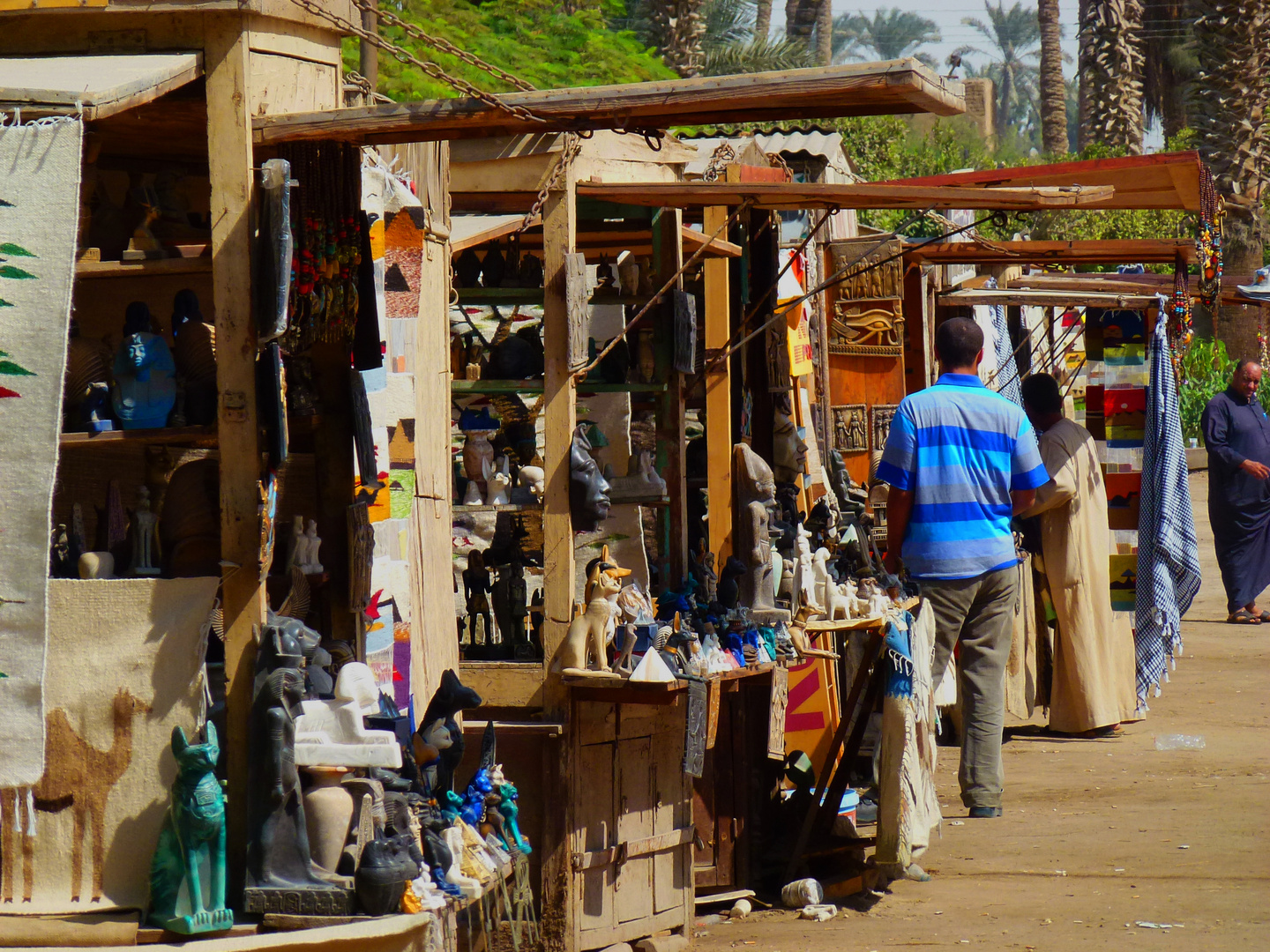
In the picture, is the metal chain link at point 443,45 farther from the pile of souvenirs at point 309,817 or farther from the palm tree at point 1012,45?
the palm tree at point 1012,45

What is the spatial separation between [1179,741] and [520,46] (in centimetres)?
952

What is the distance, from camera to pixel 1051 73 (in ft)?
111

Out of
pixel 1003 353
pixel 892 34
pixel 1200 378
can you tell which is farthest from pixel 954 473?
pixel 892 34

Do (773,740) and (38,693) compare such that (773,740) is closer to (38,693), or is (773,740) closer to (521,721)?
(521,721)

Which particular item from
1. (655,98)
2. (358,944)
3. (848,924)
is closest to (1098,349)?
(848,924)

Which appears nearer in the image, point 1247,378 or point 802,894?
point 802,894

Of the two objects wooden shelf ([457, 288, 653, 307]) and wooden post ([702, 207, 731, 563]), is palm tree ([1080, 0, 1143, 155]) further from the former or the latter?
wooden shelf ([457, 288, 653, 307])

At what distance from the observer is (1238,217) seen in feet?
58.4

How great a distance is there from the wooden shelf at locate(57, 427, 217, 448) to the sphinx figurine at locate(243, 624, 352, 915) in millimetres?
664

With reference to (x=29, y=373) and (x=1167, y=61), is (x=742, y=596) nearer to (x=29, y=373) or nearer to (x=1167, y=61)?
(x=29, y=373)

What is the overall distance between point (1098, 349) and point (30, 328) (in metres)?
7.67

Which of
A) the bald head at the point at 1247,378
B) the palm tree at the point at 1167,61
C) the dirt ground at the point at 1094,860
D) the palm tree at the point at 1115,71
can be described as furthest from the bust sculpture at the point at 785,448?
the palm tree at the point at 1167,61

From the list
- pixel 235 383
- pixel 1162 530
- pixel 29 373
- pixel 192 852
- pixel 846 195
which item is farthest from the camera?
pixel 1162 530

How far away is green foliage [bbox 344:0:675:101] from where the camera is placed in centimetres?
1390
